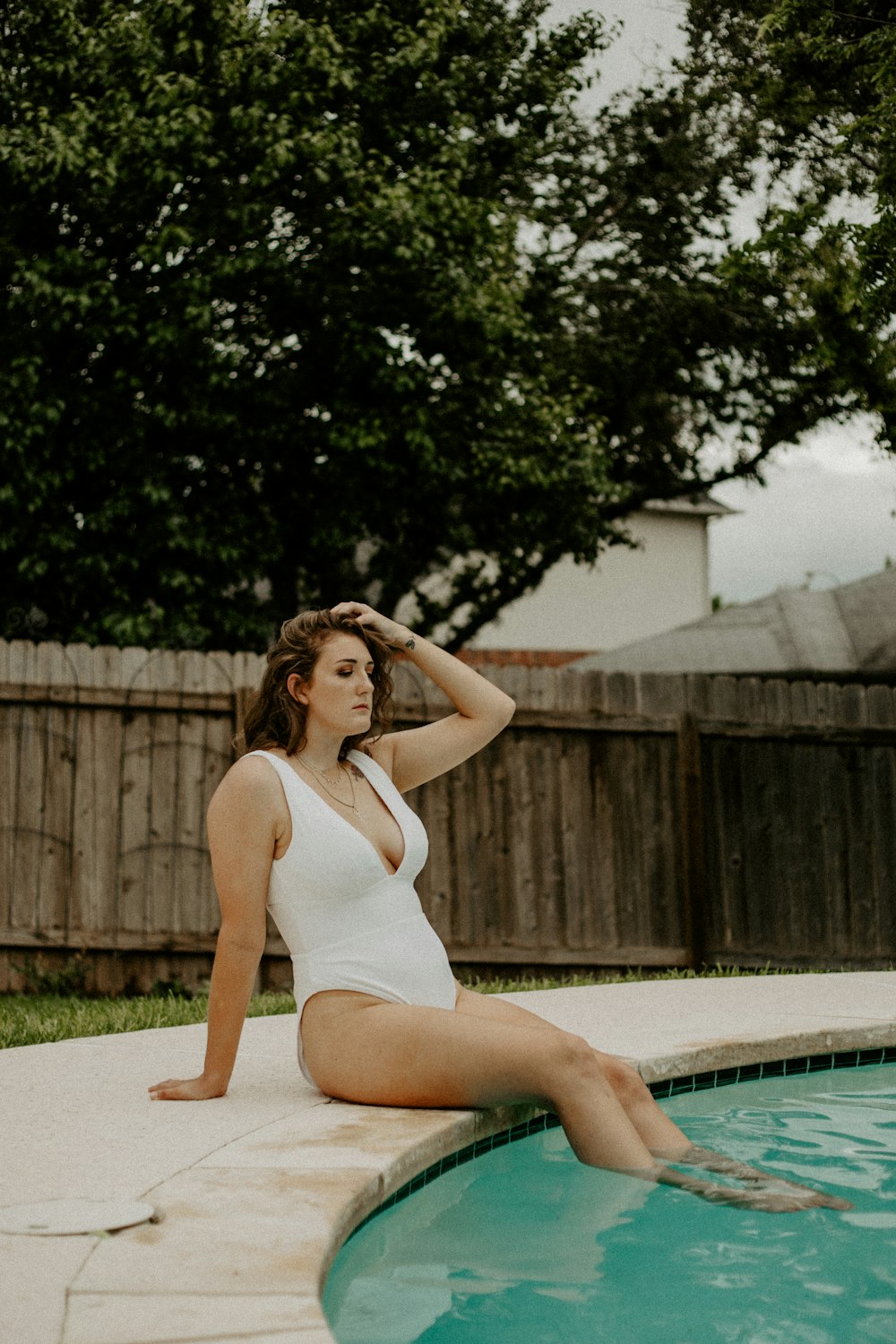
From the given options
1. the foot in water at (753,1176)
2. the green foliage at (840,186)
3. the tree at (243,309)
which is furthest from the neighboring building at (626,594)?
the foot in water at (753,1176)

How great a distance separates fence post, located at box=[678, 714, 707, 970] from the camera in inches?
336

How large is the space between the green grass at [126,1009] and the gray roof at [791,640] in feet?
15.3

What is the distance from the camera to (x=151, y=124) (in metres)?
10.4

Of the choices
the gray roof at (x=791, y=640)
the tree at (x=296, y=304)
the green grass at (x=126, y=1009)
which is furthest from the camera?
the gray roof at (x=791, y=640)

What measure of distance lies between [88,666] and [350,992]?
494 centimetres

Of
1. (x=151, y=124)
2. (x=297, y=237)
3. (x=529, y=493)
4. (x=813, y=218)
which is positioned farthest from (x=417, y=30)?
(x=813, y=218)

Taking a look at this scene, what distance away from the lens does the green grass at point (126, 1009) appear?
5.49 metres

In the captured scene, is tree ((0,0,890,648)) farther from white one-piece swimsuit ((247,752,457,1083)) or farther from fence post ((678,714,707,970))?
white one-piece swimsuit ((247,752,457,1083))

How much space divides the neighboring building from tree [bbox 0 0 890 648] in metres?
13.9

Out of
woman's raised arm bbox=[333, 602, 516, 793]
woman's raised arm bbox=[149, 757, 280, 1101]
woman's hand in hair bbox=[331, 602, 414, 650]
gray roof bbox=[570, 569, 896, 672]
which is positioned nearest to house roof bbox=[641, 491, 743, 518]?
gray roof bbox=[570, 569, 896, 672]

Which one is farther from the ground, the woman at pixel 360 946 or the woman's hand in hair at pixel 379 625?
the woman's hand in hair at pixel 379 625

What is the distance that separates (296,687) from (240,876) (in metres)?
0.55

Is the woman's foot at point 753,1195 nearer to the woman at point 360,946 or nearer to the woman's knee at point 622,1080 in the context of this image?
the woman at point 360,946

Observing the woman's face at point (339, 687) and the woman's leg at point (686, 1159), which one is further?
the woman's face at point (339, 687)
